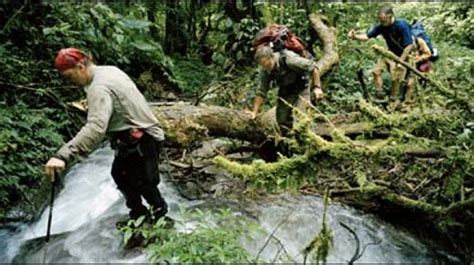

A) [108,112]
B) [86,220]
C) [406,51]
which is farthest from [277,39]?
[86,220]

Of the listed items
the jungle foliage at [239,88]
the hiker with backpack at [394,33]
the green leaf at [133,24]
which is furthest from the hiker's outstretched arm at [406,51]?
the green leaf at [133,24]

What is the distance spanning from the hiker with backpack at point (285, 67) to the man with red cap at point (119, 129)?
1.62 m

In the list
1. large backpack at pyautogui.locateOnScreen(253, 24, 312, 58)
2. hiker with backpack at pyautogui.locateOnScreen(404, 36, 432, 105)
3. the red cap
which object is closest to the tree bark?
hiker with backpack at pyautogui.locateOnScreen(404, 36, 432, 105)

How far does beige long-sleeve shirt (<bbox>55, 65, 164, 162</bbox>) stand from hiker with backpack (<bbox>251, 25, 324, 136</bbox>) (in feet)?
5.64

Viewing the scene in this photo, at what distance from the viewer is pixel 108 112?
452 cm

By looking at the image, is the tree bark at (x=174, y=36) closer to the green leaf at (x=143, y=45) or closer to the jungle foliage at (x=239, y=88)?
the jungle foliage at (x=239, y=88)

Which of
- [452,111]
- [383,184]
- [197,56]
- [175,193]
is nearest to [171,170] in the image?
[175,193]

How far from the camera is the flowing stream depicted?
5531 millimetres

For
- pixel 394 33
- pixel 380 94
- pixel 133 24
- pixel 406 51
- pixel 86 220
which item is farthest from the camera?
pixel 133 24

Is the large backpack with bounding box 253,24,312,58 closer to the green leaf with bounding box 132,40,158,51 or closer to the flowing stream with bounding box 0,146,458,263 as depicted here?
the flowing stream with bounding box 0,146,458,263

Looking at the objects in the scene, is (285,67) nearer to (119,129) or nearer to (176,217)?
(176,217)

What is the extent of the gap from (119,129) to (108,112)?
39cm

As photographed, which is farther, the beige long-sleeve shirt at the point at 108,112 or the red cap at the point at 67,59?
the red cap at the point at 67,59

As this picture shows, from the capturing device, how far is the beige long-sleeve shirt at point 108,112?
4.41 metres
